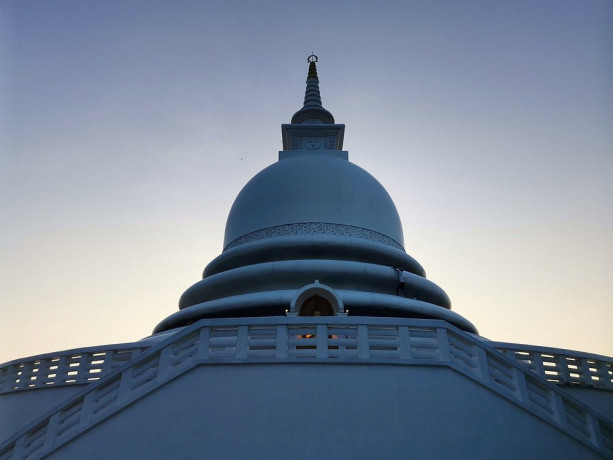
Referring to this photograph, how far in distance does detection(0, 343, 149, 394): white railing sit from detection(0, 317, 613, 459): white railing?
375cm

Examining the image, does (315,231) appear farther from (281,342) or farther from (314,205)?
(281,342)

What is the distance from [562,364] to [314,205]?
9.06 metres

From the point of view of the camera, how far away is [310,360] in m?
8.86

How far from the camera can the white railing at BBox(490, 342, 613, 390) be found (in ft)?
40.5

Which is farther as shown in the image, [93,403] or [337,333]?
[337,333]

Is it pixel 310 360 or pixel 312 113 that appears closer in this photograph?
pixel 310 360

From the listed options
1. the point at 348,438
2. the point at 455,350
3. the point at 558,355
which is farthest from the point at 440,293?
the point at 348,438

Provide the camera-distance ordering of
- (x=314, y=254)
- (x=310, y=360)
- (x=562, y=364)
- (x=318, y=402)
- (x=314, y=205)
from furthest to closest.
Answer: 1. (x=314, y=205)
2. (x=314, y=254)
3. (x=562, y=364)
4. (x=310, y=360)
5. (x=318, y=402)

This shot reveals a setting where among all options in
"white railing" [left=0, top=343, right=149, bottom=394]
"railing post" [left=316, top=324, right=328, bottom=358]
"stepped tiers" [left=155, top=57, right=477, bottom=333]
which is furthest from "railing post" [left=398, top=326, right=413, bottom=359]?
"white railing" [left=0, top=343, right=149, bottom=394]

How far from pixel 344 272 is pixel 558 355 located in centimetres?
571

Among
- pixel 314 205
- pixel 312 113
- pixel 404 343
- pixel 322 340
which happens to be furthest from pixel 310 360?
pixel 312 113

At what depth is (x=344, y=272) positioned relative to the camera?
15336mm

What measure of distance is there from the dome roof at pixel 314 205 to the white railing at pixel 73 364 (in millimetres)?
6590

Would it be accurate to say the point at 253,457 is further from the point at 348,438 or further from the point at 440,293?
the point at 440,293
